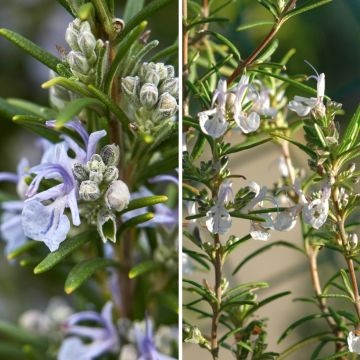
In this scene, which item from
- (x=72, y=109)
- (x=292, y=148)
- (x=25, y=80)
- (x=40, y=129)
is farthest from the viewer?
(x=25, y=80)

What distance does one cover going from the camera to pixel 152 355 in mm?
Result: 1001

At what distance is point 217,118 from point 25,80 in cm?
125

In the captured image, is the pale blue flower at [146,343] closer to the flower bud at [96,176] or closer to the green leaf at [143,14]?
the flower bud at [96,176]

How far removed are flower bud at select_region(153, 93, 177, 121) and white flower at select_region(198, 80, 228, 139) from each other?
0.16 feet

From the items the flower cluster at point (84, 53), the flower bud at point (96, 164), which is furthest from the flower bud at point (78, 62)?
the flower bud at point (96, 164)

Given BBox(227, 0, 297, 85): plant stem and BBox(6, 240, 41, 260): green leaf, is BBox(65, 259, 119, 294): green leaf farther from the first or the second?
BBox(227, 0, 297, 85): plant stem

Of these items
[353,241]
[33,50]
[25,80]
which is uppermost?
[25,80]

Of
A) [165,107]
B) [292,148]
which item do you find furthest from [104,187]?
[292,148]

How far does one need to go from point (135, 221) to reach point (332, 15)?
87cm

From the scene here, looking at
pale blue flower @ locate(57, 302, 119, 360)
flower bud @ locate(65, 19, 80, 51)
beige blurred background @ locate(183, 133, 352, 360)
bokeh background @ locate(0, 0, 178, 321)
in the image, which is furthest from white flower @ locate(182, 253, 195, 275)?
bokeh background @ locate(0, 0, 178, 321)

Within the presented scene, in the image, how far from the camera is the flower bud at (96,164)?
856 mm

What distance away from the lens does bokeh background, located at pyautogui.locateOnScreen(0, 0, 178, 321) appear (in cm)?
185

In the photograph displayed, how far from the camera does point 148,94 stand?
0.87 m

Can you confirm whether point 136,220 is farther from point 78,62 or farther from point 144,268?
point 78,62
